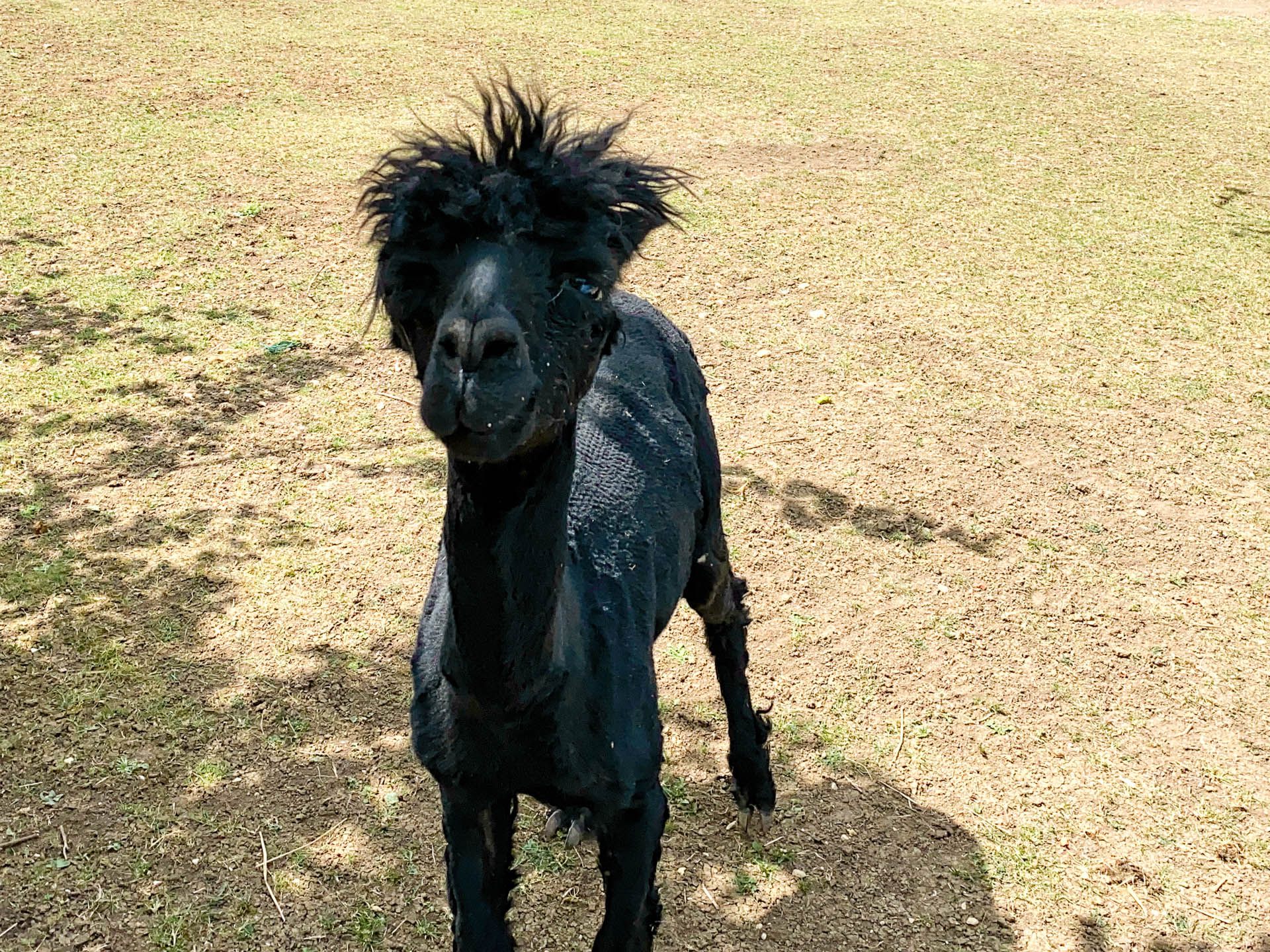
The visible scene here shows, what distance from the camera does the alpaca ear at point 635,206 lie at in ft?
8.51

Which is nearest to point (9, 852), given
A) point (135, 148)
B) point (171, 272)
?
point (171, 272)

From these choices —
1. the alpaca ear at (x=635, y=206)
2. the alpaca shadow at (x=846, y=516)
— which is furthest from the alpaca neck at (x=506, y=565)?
the alpaca shadow at (x=846, y=516)

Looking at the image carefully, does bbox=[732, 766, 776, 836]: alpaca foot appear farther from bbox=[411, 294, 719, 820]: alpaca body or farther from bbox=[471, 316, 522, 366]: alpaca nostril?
bbox=[471, 316, 522, 366]: alpaca nostril

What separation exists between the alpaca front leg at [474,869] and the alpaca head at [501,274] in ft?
3.47

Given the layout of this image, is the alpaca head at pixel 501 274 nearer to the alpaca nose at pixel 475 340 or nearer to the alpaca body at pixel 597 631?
the alpaca nose at pixel 475 340

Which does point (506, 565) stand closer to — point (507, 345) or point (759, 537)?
point (507, 345)

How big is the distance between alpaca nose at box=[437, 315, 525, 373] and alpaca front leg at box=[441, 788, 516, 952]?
1.20m

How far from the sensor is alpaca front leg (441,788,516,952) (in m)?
3.00

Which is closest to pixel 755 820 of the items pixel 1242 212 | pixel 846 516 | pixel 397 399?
pixel 846 516

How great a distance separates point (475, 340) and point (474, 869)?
146 centimetres

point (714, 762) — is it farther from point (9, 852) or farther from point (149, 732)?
point (9, 852)

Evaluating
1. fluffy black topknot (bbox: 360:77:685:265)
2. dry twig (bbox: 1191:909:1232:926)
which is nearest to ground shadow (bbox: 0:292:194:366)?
fluffy black topknot (bbox: 360:77:685:265)

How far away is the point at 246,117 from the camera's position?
12.0 meters

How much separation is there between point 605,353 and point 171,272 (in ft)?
22.6
